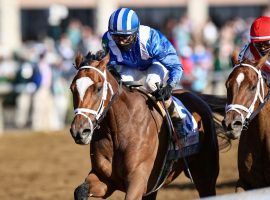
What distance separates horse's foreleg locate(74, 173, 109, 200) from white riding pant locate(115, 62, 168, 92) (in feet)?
3.42

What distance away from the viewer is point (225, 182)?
11.0 meters

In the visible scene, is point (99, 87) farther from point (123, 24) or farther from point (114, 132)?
point (123, 24)

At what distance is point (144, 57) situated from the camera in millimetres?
7824

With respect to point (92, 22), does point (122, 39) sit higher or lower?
higher

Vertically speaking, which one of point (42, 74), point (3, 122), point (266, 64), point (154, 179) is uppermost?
point (266, 64)

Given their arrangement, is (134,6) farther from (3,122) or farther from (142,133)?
(142,133)

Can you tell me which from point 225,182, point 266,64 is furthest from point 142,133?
point 225,182

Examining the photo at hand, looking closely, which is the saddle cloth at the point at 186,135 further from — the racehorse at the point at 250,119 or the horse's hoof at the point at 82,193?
the horse's hoof at the point at 82,193

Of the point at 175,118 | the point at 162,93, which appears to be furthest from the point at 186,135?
the point at 162,93

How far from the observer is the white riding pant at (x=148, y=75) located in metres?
7.85

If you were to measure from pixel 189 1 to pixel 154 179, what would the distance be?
62.6 feet

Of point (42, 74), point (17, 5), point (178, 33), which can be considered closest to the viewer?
point (42, 74)

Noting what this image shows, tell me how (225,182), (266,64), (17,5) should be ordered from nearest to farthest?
(266,64), (225,182), (17,5)

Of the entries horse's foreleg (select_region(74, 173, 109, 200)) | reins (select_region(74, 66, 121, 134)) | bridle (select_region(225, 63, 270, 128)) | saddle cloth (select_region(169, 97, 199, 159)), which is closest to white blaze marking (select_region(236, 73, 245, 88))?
bridle (select_region(225, 63, 270, 128))
